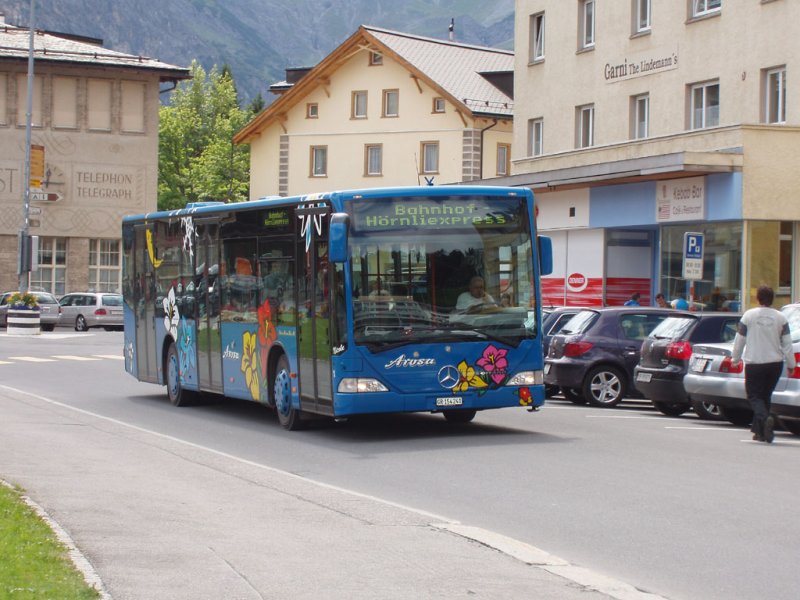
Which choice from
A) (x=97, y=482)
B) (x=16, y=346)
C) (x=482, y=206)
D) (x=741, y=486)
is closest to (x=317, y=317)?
(x=482, y=206)

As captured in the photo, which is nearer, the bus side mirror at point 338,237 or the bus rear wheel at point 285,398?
the bus side mirror at point 338,237

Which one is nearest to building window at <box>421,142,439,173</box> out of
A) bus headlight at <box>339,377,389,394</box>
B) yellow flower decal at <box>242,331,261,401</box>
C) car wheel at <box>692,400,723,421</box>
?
car wheel at <box>692,400,723,421</box>

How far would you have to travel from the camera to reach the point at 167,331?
21.9m

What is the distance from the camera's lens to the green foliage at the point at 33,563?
22.0 feet

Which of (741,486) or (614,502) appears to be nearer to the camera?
(614,502)

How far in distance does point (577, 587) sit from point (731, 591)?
0.82 metres

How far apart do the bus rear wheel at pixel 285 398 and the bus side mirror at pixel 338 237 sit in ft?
7.82

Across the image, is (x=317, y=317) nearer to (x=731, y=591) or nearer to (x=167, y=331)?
(x=167, y=331)

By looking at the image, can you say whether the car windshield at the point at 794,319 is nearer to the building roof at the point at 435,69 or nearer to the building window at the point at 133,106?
the building roof at the point at 435,69

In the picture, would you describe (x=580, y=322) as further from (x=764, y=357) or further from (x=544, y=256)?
(x=764, y=357)

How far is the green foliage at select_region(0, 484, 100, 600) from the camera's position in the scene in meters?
6.70

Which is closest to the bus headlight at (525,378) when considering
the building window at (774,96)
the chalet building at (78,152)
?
the building window at (774,96)

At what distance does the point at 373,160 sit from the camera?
218 ft

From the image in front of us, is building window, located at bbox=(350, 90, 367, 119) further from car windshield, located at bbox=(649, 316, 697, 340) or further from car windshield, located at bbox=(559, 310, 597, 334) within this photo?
car windshield, located at bbox=(649, 316, 697, 340)
